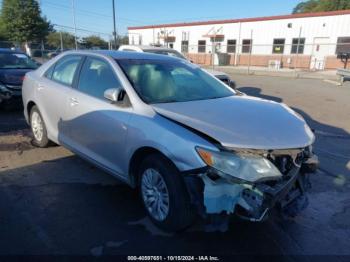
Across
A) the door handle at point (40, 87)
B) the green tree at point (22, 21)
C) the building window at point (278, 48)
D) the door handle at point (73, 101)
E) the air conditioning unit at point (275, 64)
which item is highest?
the green tree at point (22, 21)

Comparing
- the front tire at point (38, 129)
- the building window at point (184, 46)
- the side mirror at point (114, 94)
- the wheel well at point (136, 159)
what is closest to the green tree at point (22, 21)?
the building window at point (184, 46)

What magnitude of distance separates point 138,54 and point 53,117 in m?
1.59

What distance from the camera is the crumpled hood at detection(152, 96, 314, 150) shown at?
9.20ft

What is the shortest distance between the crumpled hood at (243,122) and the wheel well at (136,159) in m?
0.38

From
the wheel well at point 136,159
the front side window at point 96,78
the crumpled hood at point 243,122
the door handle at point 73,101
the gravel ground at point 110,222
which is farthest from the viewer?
the door handle at point 73,101

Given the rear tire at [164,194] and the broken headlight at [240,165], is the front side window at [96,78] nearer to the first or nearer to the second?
the rear tire at [164,194]

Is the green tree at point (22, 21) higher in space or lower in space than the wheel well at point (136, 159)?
higher

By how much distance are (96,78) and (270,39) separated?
31.4 m

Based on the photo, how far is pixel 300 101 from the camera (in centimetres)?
1100

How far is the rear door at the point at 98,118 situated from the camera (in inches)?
139

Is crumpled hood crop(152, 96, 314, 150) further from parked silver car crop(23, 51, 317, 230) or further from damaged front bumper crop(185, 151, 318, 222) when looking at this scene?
damaged front bumper crop(185, 151, 318, 222)

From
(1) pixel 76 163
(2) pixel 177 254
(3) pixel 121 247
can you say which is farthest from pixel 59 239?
(1) pixel 76 163

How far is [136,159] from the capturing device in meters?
3.38

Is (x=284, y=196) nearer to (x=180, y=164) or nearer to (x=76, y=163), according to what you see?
(x=180, y=164)
